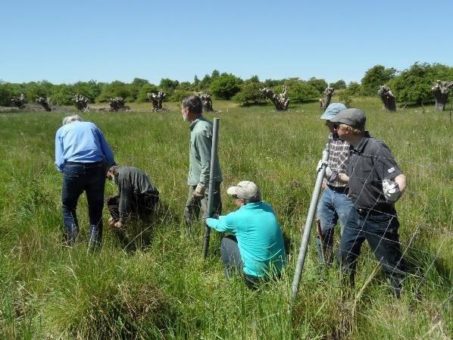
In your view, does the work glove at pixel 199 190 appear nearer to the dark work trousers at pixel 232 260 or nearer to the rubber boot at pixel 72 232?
the dark work trousers at pixel 232 260

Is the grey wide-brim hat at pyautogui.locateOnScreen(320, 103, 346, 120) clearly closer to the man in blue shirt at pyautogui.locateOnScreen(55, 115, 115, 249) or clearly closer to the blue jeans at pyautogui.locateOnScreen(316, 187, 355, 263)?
the blue jeans at pyautogui.locateOnScreen(316, 187, 355, 263)

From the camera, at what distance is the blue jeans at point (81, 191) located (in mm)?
5094

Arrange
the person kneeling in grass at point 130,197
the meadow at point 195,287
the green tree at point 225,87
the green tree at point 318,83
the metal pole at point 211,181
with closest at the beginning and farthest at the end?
1. the meadow at point 195,287
2. the metal pole at point 211,181
3. the person kneeling in grass at point 130,197
4. the green tree at point 318,83
5. the green tree at point 225,87

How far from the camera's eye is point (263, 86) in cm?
8631

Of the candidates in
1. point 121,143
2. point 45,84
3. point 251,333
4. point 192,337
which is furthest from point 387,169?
point 45,84

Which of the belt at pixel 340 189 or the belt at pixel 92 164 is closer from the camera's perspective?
the belt at pixel 340 189

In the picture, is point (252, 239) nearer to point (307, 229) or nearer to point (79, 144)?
point (307, 229)

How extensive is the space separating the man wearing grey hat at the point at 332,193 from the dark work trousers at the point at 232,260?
0.71 m

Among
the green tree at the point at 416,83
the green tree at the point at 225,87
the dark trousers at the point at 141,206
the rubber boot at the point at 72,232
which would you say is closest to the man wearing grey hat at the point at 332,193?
the dark trousers at the point at 141,206

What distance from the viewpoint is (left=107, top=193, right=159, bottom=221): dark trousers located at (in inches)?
223

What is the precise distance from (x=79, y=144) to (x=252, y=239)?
228 centimetres

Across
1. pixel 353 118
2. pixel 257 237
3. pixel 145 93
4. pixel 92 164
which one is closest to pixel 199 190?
pixel 257 237

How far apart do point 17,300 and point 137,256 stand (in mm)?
1055

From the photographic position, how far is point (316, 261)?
4164 millimetres
